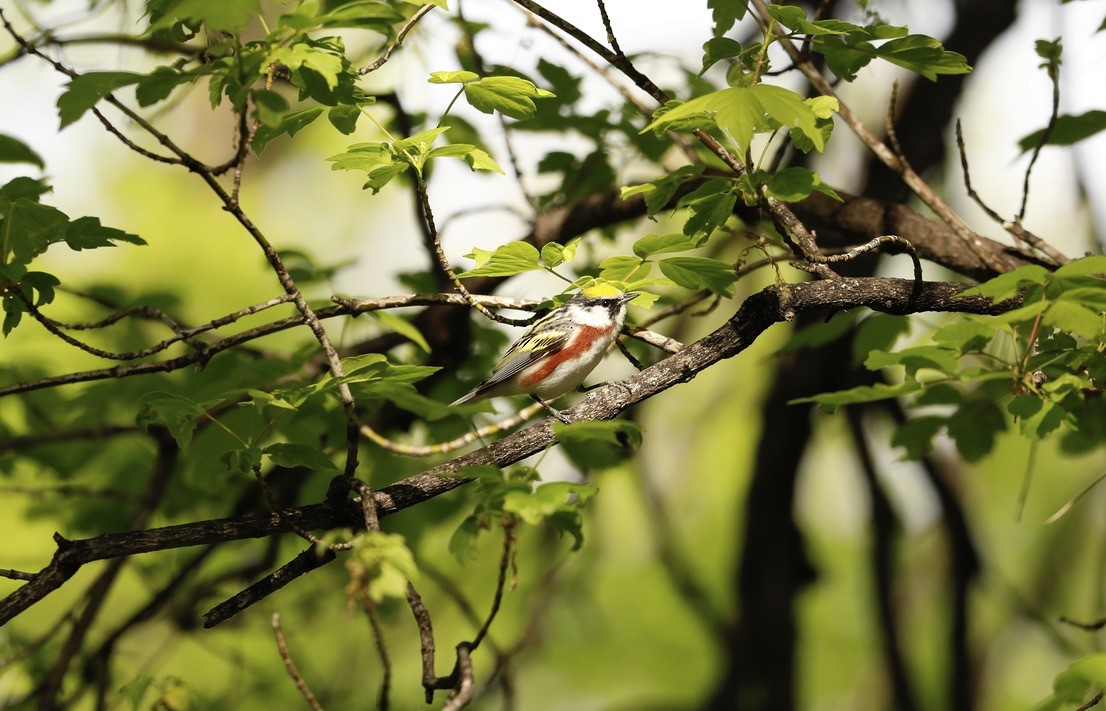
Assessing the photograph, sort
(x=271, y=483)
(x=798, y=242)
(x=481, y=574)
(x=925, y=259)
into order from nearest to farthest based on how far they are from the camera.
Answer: (x=798, y=242) < (x=925, y=259) < (x=271, y=483) < (x=481, y=574)

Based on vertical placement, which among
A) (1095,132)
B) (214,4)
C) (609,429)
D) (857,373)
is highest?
(214,4)

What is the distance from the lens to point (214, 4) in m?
1.42

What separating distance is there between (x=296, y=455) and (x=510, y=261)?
0.57m

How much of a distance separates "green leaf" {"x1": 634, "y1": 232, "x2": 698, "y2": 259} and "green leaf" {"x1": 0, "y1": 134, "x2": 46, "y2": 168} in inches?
51.1

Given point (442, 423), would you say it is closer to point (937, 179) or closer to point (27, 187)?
point (27, 187)

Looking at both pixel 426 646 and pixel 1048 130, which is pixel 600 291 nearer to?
pixel 426 646

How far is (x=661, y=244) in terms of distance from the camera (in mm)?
1890

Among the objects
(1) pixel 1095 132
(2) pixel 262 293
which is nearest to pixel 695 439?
(2) pixel 262 293

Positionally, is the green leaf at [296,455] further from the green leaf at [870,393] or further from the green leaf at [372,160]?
the green leaf at [870,393]

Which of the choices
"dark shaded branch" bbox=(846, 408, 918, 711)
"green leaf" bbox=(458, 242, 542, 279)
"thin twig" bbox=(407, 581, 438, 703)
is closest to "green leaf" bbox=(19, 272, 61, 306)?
"green leaf" bbox=(458, 242, 542, 279)

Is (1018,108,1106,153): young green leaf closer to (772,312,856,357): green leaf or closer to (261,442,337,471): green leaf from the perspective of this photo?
(772,312,856,357): green leaf

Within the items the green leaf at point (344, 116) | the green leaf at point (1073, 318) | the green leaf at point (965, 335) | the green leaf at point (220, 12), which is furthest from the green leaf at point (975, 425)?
the green leaf at point (220, 12)

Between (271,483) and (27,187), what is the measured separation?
1820 mm

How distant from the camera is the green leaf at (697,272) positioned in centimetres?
188
